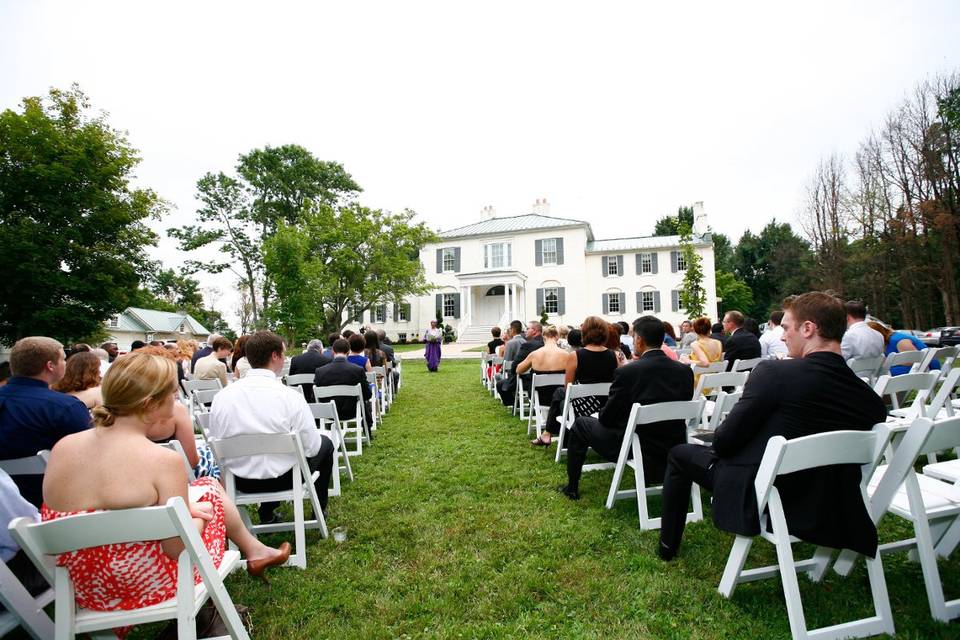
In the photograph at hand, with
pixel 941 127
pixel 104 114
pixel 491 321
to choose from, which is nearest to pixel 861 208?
pixel 941 127

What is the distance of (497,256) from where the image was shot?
1293 inches

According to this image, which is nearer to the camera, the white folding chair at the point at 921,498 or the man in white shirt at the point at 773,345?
the white folding chair at the point at 921,498

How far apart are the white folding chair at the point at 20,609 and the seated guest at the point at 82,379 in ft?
6.01

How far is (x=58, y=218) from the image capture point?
17.5 meters

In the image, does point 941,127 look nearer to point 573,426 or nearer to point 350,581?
point 573,426

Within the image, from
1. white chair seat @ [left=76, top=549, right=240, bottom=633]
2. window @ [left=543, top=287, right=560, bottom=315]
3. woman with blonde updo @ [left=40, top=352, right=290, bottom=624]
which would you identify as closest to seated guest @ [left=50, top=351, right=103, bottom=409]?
woman with blonde updo @ [left=40, top=352, right=290, bottom=624]

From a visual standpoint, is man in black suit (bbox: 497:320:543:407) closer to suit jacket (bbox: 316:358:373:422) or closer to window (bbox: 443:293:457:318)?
suit jacket (bbox: 316:358:373:422)

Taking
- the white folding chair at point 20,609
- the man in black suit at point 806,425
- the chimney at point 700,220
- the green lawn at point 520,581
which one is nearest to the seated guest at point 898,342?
the green lawn at point 520,581

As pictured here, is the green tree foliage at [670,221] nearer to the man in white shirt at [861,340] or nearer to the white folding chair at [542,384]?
the man in white shirt at [861,340]

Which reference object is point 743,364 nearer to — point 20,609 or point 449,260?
point 20,609

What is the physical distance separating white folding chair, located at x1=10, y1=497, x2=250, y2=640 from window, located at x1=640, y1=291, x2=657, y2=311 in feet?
102

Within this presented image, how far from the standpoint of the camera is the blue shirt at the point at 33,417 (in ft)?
8.55

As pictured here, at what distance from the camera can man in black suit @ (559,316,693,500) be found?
12.0ft

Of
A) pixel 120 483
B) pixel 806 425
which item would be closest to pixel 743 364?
pixel 806 425
